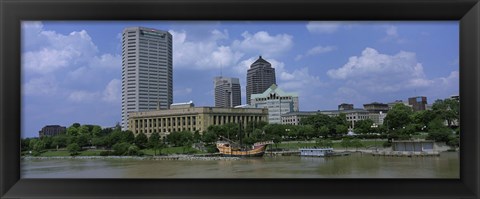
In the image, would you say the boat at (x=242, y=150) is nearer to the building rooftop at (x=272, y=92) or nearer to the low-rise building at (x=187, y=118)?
the low-rise building at (x=187, y=118)

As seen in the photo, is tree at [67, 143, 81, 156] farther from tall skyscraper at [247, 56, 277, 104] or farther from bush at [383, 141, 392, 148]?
bush at [383, 141, 392, 148]

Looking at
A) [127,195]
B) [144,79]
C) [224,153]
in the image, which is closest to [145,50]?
[144,79]

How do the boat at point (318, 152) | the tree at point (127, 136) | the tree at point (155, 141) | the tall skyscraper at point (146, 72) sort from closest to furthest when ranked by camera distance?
the tall skyscraper at point (146, 72) < the tree at point (127, 136) < the tree at point (155, 141) < the boat at point (318, 152)

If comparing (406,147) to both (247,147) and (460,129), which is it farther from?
(460,129)

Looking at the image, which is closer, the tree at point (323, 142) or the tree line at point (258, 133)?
the tree line at point (258, 133)

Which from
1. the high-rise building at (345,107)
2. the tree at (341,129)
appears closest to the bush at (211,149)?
the tree at (341,129)

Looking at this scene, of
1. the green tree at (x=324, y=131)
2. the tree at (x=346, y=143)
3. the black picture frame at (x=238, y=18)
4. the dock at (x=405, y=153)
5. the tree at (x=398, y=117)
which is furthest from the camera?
the tree at (x=346, y=143)
